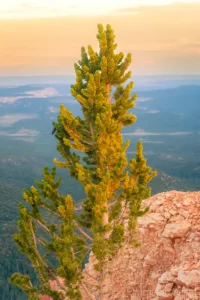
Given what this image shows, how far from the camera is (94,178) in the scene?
22156mm

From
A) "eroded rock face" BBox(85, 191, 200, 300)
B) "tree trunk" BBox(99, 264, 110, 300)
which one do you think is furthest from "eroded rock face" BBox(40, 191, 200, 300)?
"tree trunk" BBox(99, 264, 110, 300)

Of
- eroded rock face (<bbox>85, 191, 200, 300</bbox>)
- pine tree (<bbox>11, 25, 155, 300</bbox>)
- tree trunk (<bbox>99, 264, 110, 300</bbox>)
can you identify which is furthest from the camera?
tree trunk (<bbox>99, 264, 110, 300</bbox>)

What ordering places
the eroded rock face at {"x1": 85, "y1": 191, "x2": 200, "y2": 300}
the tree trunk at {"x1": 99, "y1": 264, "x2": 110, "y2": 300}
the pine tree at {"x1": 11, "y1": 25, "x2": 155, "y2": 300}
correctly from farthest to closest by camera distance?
1. the tree trunk at {"x1": 99, "y1": 264, "x2": 110, "y2": 300}
2. the eroded rock face at {"x1": 85, "y1": 191, "x2": 200, "y2": 300}
3. the pine tree at {"x1": 11, "y1": 25, "x2": 155, "y2": 300}

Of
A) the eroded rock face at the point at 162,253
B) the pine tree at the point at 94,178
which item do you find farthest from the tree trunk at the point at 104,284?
the eroded rock face at the point at 162,253

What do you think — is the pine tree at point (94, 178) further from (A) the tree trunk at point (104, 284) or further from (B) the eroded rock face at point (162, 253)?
(B) the eroded rock face at point (162, 253)

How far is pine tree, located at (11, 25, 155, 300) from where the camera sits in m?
20.5

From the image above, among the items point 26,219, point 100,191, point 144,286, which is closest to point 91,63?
point 100,191

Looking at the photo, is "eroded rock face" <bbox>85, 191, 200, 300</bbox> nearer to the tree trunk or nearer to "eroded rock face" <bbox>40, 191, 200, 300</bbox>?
"eroded rock face" <bbox>40, 191, 200, 300</bbox>

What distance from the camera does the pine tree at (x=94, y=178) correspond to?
20.5 m

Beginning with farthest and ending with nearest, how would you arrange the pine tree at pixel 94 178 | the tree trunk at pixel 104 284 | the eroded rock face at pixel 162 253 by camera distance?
the tree trunk at pixel 104 284 < the eroded rock face at pixel 162 253 < the pine tree at pixel 94 178

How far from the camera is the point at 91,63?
22094mm

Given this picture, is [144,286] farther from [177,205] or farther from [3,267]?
[3,267]

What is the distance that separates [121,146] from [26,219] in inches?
236

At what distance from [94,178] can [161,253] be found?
21.5 feet
